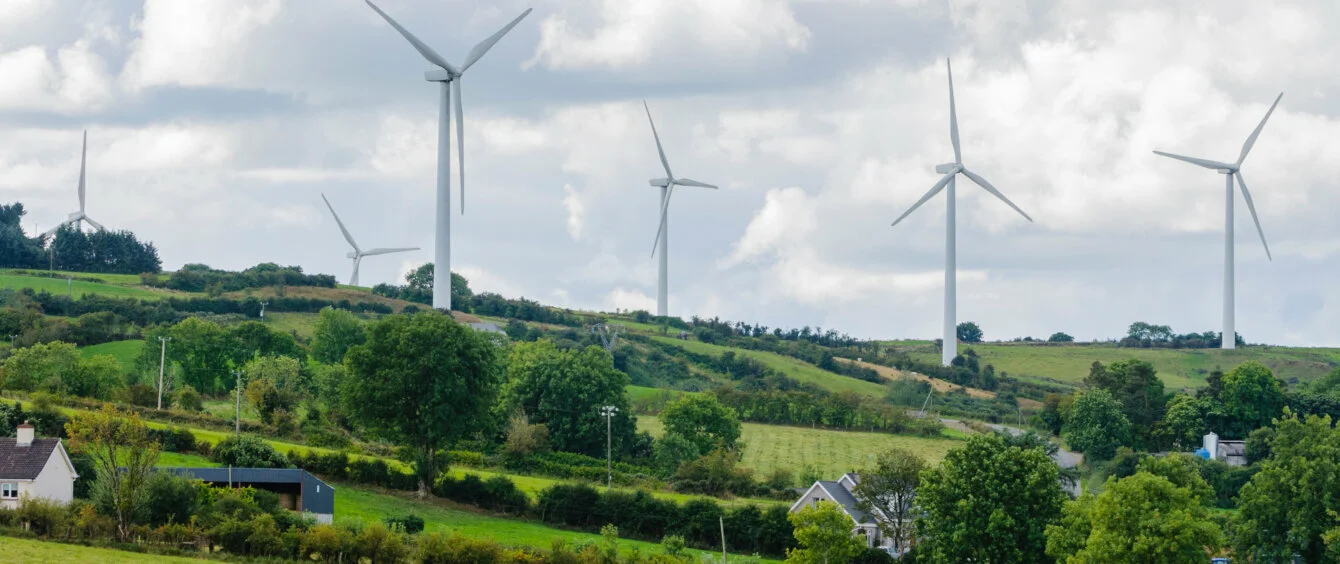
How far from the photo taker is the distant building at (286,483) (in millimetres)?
70125

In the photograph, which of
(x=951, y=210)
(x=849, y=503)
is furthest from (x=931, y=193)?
(x=849, y=503)

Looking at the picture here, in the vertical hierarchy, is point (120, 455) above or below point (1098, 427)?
below

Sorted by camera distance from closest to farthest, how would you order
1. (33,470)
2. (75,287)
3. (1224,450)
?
1. (33,470)
2. (1224,450)
3. (75,287)

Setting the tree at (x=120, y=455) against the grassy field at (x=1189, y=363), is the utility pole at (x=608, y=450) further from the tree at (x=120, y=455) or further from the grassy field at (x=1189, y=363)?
the grassy field at (x=1189, y=363)

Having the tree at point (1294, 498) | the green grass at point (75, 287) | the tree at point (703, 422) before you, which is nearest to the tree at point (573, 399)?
the tree at point (703, 422)

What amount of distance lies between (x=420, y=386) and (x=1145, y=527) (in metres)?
41.1

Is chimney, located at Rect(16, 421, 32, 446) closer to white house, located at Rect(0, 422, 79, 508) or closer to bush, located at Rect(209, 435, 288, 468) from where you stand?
white house, located at Rect(0, 422, 79, 508)

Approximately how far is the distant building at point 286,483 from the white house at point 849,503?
83.3ft

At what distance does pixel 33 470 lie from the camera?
6425cm

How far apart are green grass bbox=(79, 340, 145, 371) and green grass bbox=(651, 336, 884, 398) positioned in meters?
69.7

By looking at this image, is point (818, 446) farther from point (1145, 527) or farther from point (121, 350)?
point (121, 350)

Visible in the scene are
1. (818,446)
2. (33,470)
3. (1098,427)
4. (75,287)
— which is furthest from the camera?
(75,287)

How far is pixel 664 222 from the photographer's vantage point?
19150cm

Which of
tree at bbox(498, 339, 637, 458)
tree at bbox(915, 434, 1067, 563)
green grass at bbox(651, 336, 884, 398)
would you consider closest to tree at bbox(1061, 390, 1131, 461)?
tree at bbox(498, 339, 637, 458)
